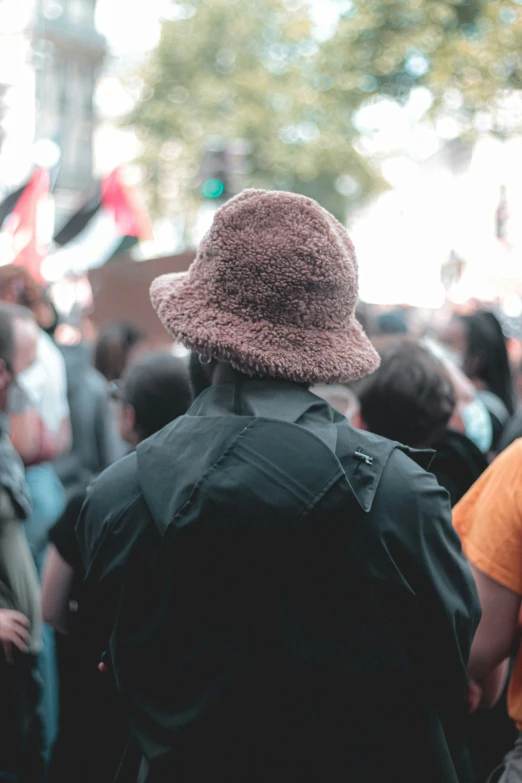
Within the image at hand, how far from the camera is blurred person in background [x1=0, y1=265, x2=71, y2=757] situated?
12.3 feet

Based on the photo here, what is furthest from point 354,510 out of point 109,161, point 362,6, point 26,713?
point 109,161

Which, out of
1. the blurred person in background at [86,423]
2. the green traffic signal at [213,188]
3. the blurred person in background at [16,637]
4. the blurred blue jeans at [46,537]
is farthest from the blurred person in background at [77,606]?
the green traffic signal at [213,188]

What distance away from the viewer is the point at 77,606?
9.02 ft

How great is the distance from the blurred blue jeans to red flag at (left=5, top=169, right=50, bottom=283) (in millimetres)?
2796

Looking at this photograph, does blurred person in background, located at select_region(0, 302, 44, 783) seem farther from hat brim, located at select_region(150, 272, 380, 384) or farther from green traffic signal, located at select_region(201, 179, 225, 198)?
green traffic signal, located at select_region(201, 179, 225, 198)

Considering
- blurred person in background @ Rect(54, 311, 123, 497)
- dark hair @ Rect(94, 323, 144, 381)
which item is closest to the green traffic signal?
dark hair @ Rect(94, 323, 144, 381)

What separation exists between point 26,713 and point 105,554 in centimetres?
120

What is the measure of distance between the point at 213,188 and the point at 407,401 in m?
6.84

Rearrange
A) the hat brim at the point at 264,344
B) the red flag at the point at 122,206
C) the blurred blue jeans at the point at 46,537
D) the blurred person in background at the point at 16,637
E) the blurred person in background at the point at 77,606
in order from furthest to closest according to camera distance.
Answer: the red flag at the point at 122,206, the blurred blue jeans at the point at 46,537, the blurred person in background at the point at 77,606, the blurred person in background at the point at 16,637, the hat brim at the point at 264,344

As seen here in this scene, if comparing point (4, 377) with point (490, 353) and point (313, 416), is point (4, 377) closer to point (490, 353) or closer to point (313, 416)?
point (313, 416)

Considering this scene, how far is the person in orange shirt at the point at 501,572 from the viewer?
207cm

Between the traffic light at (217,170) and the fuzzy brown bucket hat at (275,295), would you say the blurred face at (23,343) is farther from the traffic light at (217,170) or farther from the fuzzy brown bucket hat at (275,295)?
the traffic light at (217,170)

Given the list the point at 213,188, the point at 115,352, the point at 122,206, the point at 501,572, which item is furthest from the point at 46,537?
the point at 213,188

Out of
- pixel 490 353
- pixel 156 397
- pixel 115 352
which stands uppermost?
pixel 156 397
